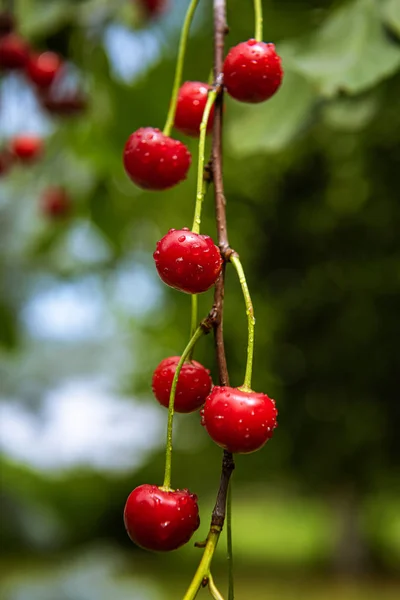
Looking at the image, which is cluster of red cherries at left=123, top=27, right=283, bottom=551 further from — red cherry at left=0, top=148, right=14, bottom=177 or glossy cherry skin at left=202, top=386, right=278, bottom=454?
red cherry at left=0, top=148, right=14, bottom=177

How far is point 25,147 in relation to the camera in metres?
1.48

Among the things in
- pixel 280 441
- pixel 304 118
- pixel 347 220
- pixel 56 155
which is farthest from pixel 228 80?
pixel 280 441

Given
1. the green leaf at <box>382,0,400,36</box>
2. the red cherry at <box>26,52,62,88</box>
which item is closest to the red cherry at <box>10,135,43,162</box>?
the red cherry at <box>26,52,62,88</box>

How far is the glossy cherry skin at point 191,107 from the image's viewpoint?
53 cm

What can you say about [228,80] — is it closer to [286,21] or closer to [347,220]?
[286,21]

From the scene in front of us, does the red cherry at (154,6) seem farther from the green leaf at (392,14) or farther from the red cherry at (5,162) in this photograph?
the green leaf at (392,14)

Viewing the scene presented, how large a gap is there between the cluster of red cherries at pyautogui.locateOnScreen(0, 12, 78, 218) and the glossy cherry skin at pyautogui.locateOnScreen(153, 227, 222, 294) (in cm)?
80

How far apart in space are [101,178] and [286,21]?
1.58 ft

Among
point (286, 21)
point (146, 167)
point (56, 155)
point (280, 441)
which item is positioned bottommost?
point (146, 167)

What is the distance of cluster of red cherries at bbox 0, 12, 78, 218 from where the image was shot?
1.08m

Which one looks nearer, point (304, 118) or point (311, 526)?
point (304, 118)

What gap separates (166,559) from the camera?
278 inches

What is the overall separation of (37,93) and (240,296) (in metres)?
2.67

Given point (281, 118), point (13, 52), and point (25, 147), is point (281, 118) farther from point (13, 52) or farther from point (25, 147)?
point (25, 147)
